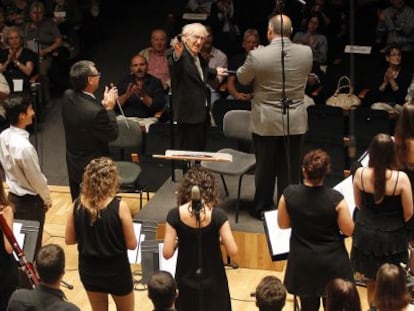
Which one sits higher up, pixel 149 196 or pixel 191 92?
pixel 191 92

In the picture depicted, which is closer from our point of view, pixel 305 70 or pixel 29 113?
pixel 29 113

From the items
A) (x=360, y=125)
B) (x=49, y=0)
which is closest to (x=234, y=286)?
(x=360, y=125)

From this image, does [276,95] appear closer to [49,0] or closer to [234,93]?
[234,93]

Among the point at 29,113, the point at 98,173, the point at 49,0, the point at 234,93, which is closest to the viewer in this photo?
the point at 98,173

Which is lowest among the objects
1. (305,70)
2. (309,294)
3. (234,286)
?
(234,286)

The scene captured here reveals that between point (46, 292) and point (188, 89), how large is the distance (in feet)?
9.96

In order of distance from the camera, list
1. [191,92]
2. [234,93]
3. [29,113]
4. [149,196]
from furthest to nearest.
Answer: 1. [234,93]
2. [149,196]
3. [191,92]
4. [29,113]

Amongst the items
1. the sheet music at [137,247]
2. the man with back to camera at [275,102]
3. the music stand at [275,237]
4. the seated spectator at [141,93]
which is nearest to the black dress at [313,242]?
the music stand at [275,237]

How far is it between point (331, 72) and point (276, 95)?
315 cm

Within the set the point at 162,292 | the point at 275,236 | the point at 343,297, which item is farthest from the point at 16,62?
the point at 343,297

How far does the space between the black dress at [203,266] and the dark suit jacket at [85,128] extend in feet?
5.53

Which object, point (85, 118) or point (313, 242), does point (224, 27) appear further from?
point (313, 242)

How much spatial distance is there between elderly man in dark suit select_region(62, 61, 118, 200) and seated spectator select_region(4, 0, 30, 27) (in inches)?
171

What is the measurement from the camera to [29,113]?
573 cm
